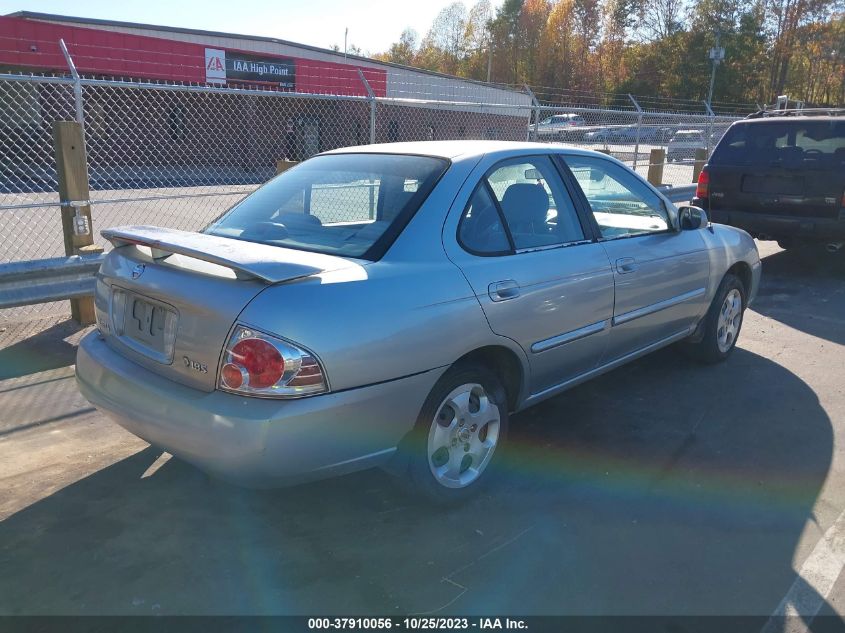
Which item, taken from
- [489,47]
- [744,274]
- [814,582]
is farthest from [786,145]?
[489,47]

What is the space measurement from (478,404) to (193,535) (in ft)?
4.67

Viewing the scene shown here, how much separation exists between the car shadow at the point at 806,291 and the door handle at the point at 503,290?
412 centimetres

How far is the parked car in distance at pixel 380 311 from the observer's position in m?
2.67

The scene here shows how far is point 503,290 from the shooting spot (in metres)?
3.34

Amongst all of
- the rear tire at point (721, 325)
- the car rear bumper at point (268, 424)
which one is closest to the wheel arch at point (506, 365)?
the car rear bumper at point (268, 424)

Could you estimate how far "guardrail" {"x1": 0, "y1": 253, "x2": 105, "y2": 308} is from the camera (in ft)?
16.3

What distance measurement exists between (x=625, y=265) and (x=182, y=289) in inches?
98.8

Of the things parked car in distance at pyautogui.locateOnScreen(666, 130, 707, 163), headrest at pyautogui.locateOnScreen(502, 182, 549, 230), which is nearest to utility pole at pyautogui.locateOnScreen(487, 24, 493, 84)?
parked car in distance at pyautogui.locateOnScreen(666, 130, 707, 163)

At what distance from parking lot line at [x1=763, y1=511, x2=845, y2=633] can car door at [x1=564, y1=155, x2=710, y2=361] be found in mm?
1498

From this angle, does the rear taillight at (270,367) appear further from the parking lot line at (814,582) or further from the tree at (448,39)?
the tree at (448,39)

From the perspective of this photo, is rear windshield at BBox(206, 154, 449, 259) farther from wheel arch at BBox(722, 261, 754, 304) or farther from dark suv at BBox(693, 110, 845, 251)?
dark suv at BBox(693, 110, 845, 251)

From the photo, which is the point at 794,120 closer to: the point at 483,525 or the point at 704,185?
the point at 704,185

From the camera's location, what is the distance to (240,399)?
267 centimetres

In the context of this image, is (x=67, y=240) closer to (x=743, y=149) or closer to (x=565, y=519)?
(x=565, y=519)
